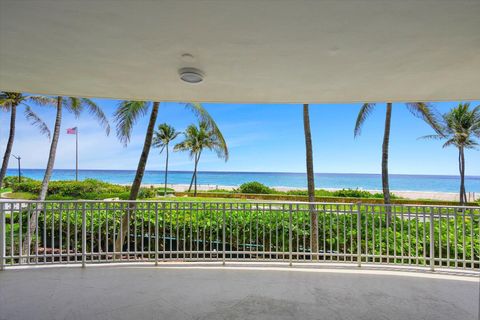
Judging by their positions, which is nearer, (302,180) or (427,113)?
(427,113)

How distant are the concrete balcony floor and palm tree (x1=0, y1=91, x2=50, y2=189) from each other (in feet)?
23.5

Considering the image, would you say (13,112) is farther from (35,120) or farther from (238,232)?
(238,232)

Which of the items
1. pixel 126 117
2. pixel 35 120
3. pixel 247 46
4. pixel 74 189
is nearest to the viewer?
pixel 247 46

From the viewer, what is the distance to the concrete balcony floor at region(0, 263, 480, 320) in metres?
2.50

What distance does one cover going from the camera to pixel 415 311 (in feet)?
8.39

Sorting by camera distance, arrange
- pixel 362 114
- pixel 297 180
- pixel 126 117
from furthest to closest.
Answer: pixel 297 180 < pixel 362 114 < pixel 126 117

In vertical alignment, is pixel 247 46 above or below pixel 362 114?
below

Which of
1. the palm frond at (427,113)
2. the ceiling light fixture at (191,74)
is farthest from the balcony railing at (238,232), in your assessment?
the palm frond at (427,113)

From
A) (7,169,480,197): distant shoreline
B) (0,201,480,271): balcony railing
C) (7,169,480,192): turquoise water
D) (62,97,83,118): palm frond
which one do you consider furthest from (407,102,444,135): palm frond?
(7,169,480,192): turquoise water

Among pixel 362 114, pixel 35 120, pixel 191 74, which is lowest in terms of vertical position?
pixel 191 74

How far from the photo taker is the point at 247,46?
222cm

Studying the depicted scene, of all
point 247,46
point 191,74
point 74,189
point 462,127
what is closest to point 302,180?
point 462,127

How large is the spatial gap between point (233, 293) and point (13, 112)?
10.2 metres

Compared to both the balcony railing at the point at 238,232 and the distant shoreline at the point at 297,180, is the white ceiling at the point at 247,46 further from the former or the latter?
the distant shoreline at the point at 297,180
